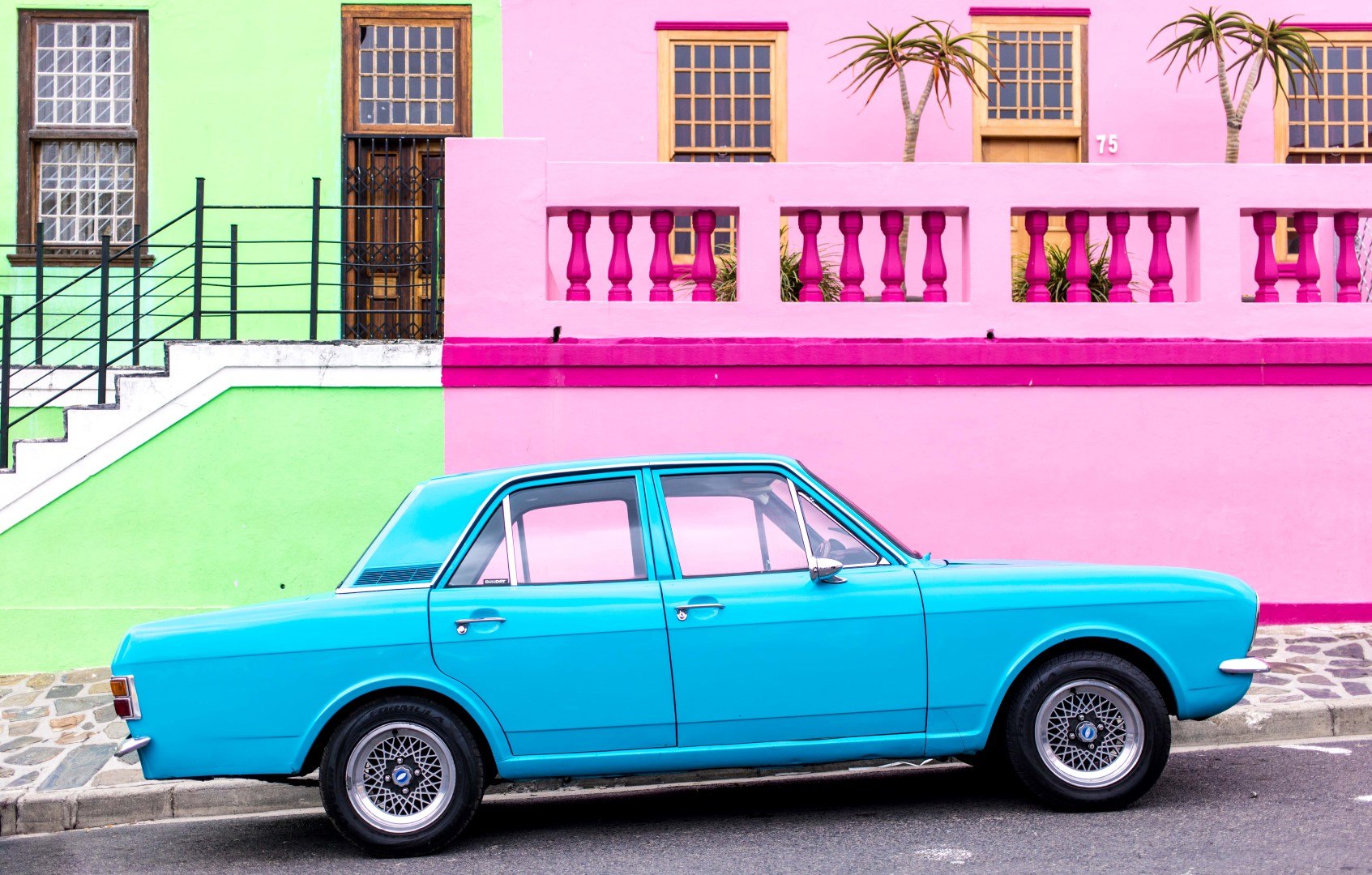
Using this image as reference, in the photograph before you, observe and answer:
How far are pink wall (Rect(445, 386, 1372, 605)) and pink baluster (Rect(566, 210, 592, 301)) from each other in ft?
2.26

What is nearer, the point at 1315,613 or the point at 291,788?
the point at 291,788

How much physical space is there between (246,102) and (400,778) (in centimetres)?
847

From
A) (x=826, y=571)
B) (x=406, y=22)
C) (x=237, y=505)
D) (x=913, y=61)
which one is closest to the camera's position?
(x=826, y=571)

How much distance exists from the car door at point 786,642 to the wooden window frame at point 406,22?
7560 millimetres

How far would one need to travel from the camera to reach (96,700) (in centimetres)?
842

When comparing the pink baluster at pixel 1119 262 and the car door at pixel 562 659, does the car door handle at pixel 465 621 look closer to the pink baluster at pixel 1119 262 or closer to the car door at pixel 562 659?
the car door at pixel 562 659

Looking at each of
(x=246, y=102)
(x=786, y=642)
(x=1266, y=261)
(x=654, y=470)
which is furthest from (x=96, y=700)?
(x=1266, y=261)

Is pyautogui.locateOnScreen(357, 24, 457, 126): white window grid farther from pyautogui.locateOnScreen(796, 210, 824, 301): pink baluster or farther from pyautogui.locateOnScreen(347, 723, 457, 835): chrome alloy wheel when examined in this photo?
pyautogui.locateOnScreen(347, 723, 457, 835): chrome alloy wheel

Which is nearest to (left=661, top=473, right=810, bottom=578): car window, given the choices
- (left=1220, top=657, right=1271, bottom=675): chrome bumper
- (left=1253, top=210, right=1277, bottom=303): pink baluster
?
(left=1220, top=657, right=1271, bottom=675): chrome bumper

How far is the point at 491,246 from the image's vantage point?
30.9ft

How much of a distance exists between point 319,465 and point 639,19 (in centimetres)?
525

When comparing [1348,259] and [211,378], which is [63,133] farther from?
[1348,259]

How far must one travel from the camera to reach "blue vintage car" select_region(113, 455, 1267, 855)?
5.55 meters

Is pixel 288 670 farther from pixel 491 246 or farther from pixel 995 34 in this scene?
pixel 995 34
